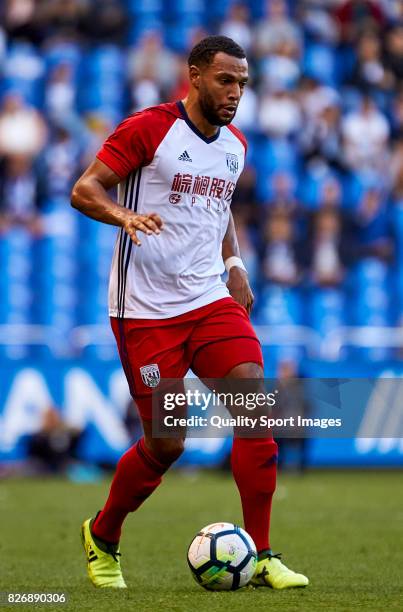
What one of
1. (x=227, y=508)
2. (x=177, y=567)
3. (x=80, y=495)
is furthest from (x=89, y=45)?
(x=177, y=567)

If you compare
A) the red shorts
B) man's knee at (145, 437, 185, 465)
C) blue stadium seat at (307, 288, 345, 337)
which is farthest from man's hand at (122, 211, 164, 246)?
blue stadium seat at (307, 288, 345, 337)

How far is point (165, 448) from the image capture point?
224 inches

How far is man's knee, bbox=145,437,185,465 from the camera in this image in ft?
18.6

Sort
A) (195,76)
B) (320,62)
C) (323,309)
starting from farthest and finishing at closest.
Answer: (320,62) → (323,309) → (195,76)

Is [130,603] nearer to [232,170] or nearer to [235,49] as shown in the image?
[232,170]

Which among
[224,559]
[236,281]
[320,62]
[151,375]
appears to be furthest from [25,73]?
[224,559]

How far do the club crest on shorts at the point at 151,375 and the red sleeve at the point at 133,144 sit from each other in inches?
33.7

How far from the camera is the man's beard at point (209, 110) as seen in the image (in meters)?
5.69

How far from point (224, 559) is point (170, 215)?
153cm

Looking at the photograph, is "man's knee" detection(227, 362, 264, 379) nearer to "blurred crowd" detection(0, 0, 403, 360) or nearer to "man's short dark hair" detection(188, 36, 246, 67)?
"man's short dark hair" detection(188, 36, 246, 67)

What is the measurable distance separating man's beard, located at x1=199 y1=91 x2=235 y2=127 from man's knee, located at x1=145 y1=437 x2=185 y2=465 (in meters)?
1.43

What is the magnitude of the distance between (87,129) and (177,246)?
10946 millimetres

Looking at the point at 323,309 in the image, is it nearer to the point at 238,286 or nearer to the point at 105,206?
the point at 238,286

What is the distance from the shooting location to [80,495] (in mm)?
11523
